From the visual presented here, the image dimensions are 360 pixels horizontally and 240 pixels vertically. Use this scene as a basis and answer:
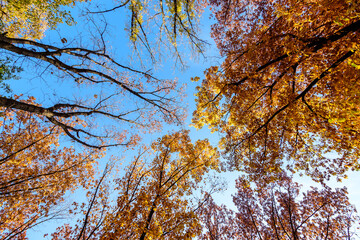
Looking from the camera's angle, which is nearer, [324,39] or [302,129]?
[324,39]

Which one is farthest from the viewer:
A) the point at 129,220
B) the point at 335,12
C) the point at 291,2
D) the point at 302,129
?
the point at 129,220

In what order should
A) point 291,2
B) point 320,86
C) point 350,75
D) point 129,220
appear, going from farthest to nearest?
1. point 129,220
2. point 320,86
3. point 291,2
4. point 350,75

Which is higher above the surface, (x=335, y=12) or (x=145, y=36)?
(x=145, y=36)

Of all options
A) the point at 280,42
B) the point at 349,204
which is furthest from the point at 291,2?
the point at 349,204

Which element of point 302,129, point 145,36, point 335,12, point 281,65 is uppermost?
point 145,36

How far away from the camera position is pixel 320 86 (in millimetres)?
4770

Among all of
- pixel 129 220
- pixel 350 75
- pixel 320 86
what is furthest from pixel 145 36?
pixel 129 220

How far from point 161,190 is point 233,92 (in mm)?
6641

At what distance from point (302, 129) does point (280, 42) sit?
3.94 m

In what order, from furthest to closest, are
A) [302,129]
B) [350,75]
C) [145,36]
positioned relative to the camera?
1. [302,129]
2. [145,36]
3. [350,75]

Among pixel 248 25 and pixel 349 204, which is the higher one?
pixel 248 25

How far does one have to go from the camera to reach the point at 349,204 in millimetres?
8133

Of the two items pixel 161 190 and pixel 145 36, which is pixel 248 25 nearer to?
pixel 145 36

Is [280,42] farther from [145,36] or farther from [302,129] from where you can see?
[145,36]
